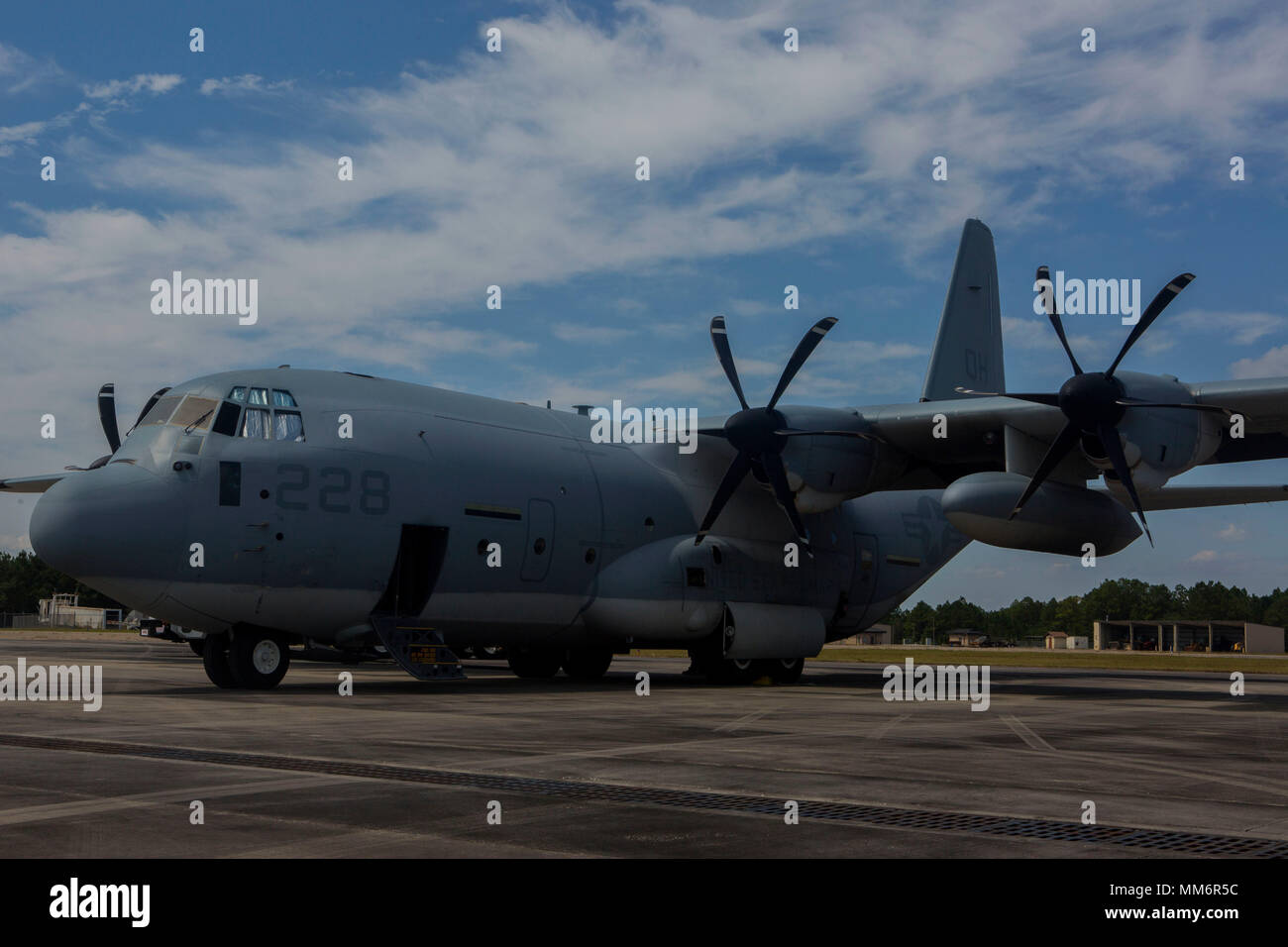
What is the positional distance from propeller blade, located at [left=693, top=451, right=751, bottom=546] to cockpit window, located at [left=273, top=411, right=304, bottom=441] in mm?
8936

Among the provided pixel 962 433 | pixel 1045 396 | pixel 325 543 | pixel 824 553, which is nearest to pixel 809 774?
pixel 325 543

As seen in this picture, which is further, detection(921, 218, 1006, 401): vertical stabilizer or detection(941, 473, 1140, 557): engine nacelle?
detection(921, 218, 1006, 401): vertical stabilizer

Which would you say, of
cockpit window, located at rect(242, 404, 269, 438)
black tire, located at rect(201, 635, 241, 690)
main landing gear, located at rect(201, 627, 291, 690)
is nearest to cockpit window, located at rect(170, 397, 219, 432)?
cockpit window, located at rect(242, 404, 269, 438)

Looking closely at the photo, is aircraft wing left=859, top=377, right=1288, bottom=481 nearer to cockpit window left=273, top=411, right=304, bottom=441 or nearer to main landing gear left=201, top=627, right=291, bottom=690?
cockpit window left=273, top=411, right=304, bottom=441

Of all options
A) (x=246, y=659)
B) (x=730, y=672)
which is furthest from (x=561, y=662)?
(x=246, y=659)

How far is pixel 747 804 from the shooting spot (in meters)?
8.63

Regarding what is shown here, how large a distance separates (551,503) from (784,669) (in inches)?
332

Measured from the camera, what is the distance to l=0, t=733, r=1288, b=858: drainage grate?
23.9ft

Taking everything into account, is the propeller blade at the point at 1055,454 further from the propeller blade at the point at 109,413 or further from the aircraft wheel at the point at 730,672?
the propeller blade at the point at 109,413

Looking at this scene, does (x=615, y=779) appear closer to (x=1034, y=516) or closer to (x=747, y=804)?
(x=747, y=804)

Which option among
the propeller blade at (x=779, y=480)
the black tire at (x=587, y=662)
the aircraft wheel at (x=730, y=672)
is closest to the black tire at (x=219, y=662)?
the black tire at (x=587, y=662)

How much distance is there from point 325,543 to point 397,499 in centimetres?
160

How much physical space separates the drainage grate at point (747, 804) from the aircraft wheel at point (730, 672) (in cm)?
1757
